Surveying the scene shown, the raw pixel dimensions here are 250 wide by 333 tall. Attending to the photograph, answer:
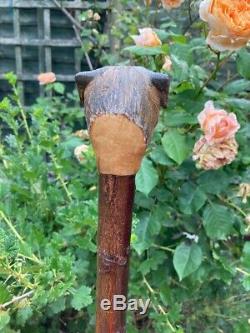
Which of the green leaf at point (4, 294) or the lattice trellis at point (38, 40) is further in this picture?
the lattice trellis at point (38, 40)

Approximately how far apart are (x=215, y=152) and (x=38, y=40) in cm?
146

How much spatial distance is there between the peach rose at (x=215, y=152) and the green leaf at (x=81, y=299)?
30cm

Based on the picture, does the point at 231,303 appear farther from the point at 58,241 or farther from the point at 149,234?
the point at 58,241

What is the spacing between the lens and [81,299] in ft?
2.38

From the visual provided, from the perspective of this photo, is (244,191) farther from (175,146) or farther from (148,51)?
(148,51)

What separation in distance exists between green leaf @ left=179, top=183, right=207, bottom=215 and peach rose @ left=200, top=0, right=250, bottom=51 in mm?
291

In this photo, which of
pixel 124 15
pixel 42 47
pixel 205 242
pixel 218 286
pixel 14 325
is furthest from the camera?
pixel 42 47

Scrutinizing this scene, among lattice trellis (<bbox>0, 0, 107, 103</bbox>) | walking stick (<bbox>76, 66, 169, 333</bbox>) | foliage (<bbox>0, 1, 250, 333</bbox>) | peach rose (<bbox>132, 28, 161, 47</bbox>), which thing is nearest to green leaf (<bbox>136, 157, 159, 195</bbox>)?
foliage (<bbox>0, 1, 250, 333</bbox>)

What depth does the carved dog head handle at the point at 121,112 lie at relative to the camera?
0.46m

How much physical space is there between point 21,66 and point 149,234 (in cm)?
145

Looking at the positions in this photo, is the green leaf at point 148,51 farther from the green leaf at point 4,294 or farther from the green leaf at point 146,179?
the green leaf at point 4,294

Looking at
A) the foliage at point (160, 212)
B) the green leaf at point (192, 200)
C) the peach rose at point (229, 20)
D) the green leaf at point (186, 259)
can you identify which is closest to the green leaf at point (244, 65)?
the foliage at point (160, 212)

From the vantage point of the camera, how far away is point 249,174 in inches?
37.8

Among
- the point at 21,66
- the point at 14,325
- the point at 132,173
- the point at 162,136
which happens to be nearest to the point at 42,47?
the point at 21,66
